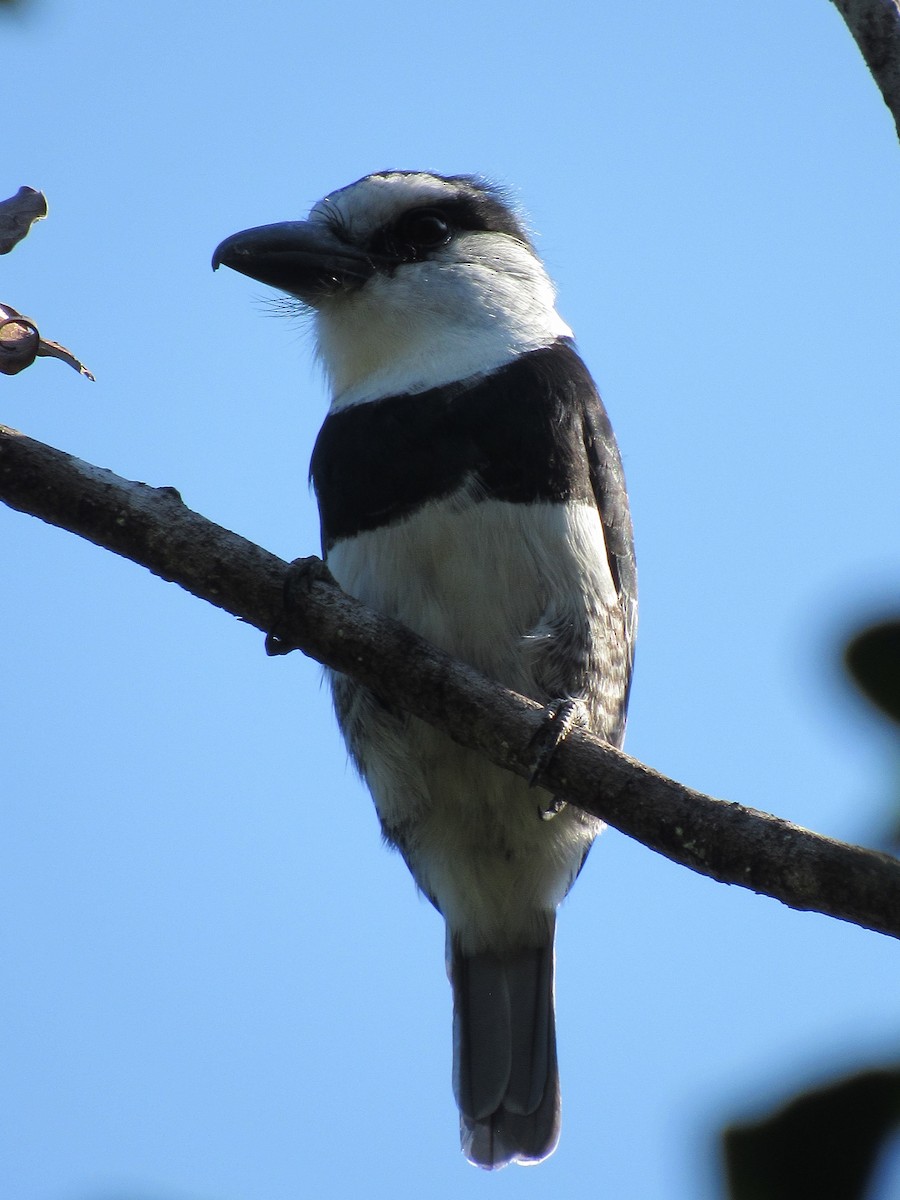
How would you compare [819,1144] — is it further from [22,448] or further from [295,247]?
[295,247]

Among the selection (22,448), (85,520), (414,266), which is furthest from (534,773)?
(414,266)

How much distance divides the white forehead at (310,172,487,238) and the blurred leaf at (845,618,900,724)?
269 cm

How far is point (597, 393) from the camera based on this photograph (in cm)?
311

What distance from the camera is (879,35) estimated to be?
191 cm

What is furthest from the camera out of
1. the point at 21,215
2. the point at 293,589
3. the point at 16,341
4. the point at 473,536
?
the point at 473,536

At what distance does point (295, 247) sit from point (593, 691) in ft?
4.08

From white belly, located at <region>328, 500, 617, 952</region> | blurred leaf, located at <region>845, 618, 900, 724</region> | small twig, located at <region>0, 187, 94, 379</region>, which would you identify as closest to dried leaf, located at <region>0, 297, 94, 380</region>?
small twig, located at <region>0, 187, 94, 379</region>

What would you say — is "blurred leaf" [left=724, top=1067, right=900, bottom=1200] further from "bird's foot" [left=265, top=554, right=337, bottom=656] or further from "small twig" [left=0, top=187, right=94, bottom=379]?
"bird's foot" [left=265, top=554, right=337, bottom=656]

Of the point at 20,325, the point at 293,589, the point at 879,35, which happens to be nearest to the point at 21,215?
the point at 20,325

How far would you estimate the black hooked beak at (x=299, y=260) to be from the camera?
3.11 m

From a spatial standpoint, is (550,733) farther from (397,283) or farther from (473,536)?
(397,283)

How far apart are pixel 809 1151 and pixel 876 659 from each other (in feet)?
0.78

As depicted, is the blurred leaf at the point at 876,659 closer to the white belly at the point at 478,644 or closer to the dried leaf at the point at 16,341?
the dried leaf at the point at 16,341

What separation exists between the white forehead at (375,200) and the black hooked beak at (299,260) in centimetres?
7
